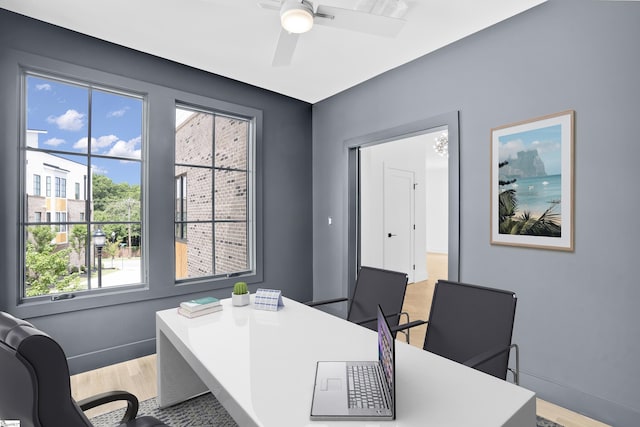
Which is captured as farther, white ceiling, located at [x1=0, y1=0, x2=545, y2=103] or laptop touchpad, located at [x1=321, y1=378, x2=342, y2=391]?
white ceiling, located at [x1=0, y1=0, x2=545, y2=103]

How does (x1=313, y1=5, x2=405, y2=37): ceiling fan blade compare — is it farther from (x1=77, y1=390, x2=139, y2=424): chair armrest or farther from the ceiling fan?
(x1=77, y1=390, x2=139, y2=424): chair armrest

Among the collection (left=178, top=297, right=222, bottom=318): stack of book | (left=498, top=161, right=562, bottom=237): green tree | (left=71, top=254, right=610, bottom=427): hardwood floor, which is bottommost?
(left=71, top=254, right=610, bottom=427): hardwood floor

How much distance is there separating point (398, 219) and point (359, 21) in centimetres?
394

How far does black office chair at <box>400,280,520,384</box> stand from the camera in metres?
1.57

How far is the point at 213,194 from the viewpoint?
3607 millimetres

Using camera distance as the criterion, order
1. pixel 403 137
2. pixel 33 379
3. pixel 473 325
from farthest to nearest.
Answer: pixel 403 137 → pixel 473 325 → pixel 33 379

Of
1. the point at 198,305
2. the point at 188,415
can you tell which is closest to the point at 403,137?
the point at 198,305

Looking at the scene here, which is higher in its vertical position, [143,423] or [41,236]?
[41,236]

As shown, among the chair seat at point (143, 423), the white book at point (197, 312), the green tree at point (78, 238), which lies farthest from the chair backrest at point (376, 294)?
the green tree at point (78, 238)

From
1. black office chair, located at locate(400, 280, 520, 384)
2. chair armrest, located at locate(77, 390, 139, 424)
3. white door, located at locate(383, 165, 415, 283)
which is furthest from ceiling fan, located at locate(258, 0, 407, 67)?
white door, located at locate(383, 165, 415, 283)

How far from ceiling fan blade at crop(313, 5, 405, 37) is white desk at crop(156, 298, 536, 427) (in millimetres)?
1780

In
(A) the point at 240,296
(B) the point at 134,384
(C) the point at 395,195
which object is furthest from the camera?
(C) the point at 395,195

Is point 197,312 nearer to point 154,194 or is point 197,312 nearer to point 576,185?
point 154,194

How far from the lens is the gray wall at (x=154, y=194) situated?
2.44 meters
